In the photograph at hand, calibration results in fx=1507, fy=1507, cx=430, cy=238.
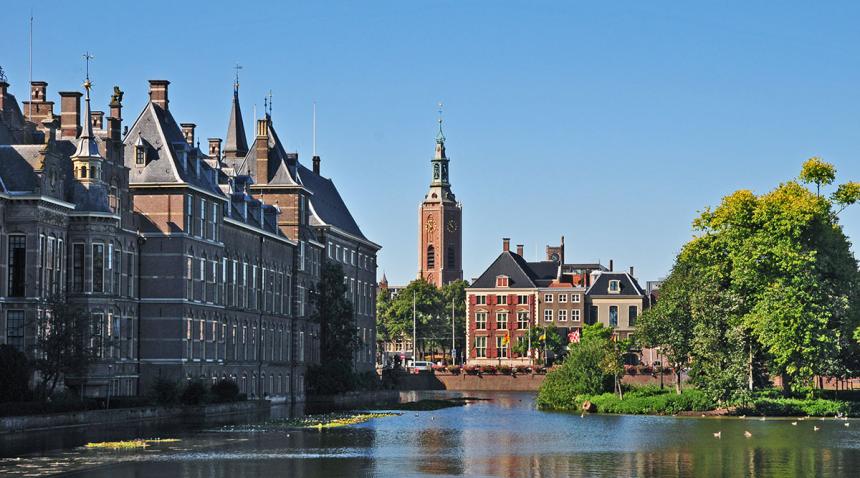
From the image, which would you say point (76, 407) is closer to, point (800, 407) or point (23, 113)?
point (23, 113)

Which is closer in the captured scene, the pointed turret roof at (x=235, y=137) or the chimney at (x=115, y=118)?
the chimney at (x=115, y=118)

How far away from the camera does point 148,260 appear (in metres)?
86.2

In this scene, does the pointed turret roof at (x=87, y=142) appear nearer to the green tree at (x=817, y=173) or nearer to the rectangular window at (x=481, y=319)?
the green tree at (x=817, y=173)

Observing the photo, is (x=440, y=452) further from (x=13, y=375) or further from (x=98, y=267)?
(x=98, y=267)

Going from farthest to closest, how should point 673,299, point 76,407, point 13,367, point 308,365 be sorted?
point 308,365
point 673,299
point 76,407
point 13,367

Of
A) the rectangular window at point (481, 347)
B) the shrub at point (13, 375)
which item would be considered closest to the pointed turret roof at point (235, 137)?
the shrub at point (13, 375)

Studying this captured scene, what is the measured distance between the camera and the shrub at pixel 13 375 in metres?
65.1

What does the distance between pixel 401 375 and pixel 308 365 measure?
4339cm

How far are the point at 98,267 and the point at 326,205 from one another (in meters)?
55.8

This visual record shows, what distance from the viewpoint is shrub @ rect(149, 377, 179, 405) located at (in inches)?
3162

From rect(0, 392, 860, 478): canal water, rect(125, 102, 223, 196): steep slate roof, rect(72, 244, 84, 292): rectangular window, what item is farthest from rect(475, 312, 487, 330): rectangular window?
rect(72, 244, 84, 292): rectangular window

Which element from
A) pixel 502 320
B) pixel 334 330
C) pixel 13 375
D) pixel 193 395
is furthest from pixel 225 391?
pixel 502 320

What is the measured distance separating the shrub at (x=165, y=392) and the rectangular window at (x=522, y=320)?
347 ft

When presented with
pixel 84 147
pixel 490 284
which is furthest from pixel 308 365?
pixel 490 284
